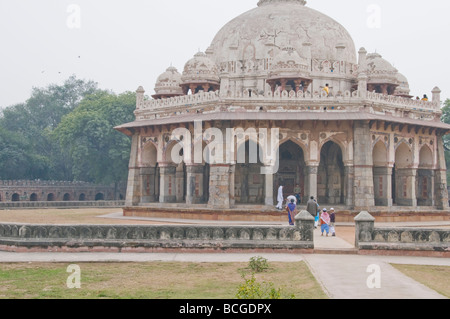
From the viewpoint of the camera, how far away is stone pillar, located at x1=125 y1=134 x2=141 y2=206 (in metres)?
31.1

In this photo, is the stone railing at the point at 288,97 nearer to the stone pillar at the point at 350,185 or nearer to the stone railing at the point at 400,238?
the stone pillar at the point at 350,185

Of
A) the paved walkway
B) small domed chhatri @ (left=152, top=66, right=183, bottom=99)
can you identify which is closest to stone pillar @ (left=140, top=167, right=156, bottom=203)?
small domed chhatri @ (left=152, top=66, right=183, bottom=99)

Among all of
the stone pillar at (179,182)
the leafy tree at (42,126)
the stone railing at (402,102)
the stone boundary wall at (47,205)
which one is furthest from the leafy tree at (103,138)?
the stone railing at (402,102)

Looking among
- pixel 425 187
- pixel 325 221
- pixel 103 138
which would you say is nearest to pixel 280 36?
pixel 425 187

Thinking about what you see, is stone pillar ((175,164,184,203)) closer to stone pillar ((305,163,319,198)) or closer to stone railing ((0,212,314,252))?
stone pillar ((305,163,319,198))

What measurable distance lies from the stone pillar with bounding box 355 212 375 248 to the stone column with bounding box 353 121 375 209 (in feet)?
33.0

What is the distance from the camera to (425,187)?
30969 mm

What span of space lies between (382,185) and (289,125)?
224 inches

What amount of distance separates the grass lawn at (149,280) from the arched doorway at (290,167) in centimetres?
1687

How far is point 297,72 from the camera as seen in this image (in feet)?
92.3

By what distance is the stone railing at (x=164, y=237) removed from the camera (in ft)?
53.0

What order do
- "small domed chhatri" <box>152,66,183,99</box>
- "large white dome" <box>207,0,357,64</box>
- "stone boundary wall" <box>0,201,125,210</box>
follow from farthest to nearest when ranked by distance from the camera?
"stone boundary wall" <box>0,201,125,210</box>, "small domed chhatri" <box>152,66,183,99</box>, "large white dome" <box>207,0,357,64</box>
